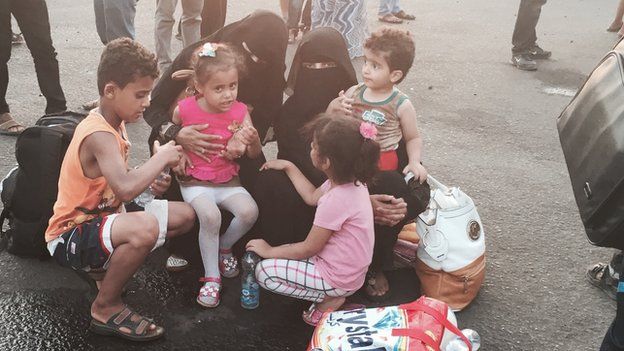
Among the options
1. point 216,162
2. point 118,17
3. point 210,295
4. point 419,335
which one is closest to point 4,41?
point 118,17

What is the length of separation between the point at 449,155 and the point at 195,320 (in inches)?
105

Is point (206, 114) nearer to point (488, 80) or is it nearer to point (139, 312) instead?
point (139, 312)

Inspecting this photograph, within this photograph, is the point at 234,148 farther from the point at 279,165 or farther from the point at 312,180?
the point at 312,180

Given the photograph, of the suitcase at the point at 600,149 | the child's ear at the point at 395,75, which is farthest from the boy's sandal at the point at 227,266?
the suitcase at the point at 600,149

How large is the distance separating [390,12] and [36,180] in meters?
6.38

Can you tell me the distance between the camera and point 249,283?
9.89 ft

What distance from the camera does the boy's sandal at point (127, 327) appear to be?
2.75 metres

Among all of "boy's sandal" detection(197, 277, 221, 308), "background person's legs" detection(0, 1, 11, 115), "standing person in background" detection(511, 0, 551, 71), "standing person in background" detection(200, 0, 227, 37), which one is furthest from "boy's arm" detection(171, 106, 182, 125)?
"standing person in background" detection(511, 0, 551, 71)

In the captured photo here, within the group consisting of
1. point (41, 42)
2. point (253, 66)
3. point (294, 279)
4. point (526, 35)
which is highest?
point (253, 66)

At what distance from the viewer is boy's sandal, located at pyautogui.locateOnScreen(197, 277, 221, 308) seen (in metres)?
3.03

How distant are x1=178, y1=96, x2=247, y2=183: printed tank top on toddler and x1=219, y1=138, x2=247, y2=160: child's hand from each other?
0.04 metres

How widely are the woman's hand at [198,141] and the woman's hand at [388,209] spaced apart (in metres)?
0.78

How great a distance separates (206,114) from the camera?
3113 millimetres

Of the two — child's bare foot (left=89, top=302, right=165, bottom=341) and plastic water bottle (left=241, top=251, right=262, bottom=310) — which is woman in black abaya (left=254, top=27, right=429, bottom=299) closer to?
plastic water bottle (left=241, top=251, right=262, bottom=310)
